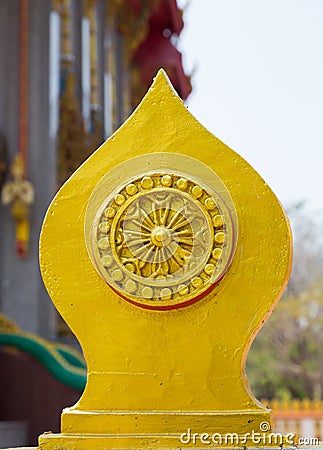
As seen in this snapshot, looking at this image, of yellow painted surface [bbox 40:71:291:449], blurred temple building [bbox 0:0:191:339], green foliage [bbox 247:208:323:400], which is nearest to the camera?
yellow painted surface [bbox 40:71:291:449]

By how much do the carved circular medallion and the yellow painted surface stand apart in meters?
0.03

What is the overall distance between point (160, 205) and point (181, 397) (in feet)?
1.38

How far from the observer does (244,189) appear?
1.77 meters

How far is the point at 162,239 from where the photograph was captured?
1743 millimetres

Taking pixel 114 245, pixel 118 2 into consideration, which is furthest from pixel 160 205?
pixel 118 2

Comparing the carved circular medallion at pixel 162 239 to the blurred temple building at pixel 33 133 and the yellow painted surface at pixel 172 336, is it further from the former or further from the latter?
the blurred temple building at pixel 33 133

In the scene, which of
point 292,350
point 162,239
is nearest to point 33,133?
point 162,239

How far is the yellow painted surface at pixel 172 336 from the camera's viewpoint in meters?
1.69

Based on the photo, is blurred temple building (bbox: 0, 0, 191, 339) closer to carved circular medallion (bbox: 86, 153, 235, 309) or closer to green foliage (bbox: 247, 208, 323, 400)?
carved circular medallion (bbox: 86, 153, 235, 309)

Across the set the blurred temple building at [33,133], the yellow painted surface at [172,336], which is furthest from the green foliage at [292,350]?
the yellow painted surface at [172,336]

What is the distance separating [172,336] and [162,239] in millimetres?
213

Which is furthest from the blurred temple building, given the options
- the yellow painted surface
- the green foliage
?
the green foliage

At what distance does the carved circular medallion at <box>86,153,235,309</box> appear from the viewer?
67.8 inches

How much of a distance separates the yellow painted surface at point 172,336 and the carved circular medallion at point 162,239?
0.03 metres
